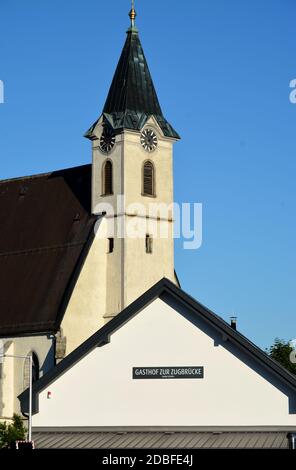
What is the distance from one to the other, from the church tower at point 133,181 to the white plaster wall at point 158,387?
26193 millimetres

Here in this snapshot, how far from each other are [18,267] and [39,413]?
1214 inches

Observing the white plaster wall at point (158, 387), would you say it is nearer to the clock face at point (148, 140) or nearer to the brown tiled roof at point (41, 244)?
the brown tiled roof at point (41, 244)

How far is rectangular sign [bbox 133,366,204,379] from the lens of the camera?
46.8 metres

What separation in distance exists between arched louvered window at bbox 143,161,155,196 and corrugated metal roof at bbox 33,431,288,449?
30639 mm

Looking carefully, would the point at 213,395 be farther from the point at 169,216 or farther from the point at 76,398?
the point at 169,216

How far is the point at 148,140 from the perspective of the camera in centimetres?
7794

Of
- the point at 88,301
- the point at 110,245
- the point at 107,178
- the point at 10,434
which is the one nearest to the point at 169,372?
the point at 10,434

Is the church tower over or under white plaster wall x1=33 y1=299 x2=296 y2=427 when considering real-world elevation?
over

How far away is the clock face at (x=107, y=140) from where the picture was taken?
77.4 metres

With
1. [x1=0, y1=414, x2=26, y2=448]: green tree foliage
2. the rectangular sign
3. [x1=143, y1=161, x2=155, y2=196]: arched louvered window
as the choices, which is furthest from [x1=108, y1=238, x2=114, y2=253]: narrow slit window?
the rectangular sign

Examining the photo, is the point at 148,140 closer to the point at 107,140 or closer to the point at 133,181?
the point at 107,140

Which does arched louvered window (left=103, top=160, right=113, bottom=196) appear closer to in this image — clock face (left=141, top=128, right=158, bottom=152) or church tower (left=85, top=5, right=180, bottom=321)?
church tower (left=85, top=5, right=180, bottom=321)

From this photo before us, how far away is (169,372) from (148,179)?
3143 centimetres
